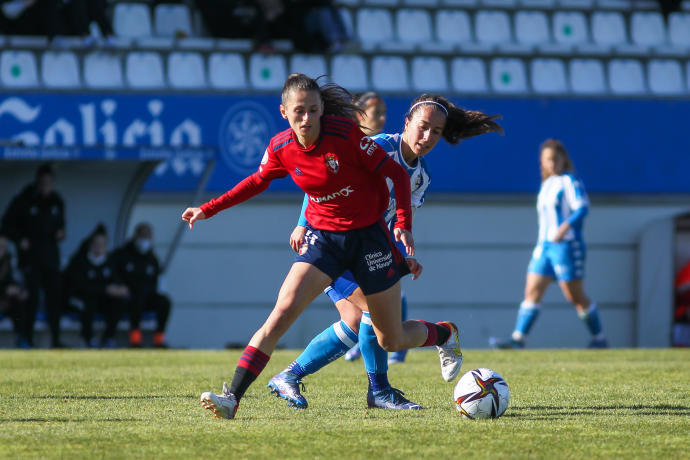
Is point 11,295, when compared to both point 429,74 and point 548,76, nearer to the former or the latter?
point 429,74

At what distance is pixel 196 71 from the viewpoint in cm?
1426

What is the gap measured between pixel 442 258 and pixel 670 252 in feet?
10.4

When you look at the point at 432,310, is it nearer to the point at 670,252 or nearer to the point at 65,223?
the point at 670,252

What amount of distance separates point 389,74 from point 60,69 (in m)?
4.51

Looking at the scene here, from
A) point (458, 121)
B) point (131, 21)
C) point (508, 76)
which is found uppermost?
point (131, 21)

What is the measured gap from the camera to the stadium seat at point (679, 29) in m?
16.7

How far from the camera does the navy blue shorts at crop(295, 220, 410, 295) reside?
17.5 feet

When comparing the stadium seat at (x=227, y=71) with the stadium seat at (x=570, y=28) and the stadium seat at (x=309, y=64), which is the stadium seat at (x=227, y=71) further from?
the stadium seat at (x=570, y=28)

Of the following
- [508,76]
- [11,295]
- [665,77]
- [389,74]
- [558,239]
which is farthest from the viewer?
[665,77]

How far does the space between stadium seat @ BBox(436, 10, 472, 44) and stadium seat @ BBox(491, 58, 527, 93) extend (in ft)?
2.58

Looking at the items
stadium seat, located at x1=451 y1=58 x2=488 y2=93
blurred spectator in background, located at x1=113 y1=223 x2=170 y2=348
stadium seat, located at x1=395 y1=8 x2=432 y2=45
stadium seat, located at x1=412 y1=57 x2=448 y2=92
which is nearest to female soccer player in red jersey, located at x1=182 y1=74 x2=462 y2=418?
blurred spectator in background, located at x1=113 y1=223 x2=170 y2=348

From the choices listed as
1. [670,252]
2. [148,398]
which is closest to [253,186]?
[148,398]

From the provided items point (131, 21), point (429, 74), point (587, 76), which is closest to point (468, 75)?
point (429, 74)

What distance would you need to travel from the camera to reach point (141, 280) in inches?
499
